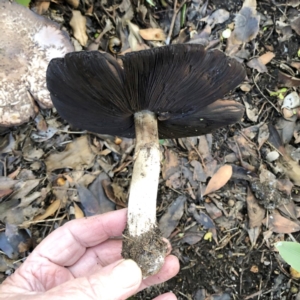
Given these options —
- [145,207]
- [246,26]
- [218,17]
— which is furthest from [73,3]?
[145,207]

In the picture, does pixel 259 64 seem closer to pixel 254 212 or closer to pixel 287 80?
pixel 287 80

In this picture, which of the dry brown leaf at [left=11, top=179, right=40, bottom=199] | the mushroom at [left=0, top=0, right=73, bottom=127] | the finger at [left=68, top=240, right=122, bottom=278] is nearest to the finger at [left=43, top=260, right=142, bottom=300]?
the finger at [left=68, top=240, right=122, bottom=278]

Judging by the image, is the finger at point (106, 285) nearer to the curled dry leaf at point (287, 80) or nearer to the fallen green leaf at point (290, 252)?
the fallen green leaf at point (290, 252)

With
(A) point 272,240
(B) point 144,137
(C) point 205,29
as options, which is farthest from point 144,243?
(C) point 205,29

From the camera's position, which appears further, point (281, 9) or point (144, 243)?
point (281, 9)

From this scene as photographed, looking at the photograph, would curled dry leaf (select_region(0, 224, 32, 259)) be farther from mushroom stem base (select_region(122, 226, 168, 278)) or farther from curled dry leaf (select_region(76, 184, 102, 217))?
mushroom stem base (select_region(122, 226, 168, 278))

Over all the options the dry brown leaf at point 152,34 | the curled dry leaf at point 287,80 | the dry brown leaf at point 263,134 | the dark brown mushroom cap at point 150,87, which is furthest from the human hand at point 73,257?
the curled dry leaf at point 287,80

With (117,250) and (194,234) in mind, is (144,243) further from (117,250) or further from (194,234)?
(194,234)
